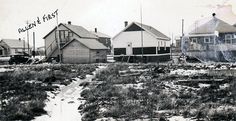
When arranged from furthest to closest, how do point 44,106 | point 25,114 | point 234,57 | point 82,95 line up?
1. point 234,57
2. point 82,95
3. point 44,106
4. point 25,114

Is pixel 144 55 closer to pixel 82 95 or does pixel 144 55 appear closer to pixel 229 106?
pixel 82 95

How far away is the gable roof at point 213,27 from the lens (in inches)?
1924

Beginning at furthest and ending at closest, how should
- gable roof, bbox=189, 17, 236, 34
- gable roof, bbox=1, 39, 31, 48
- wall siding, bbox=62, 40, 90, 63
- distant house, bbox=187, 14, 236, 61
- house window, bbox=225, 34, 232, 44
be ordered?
gable roof, bbox=1, 39, 31, 48, wall siding, bbox=62, 40, 90, 63, gable roof, bbox=189, 17, 236, 34, house window, bbox=225, 34, 232, 44, distant house, bbox=187, 14, 236, 61

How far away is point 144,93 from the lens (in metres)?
18.4

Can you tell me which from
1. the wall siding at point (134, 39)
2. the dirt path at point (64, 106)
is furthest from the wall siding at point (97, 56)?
the dirt path at point (64, 106)

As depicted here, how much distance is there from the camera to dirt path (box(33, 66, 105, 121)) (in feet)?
47.1

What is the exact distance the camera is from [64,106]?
17.0 meters

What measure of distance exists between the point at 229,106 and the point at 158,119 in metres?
3.39

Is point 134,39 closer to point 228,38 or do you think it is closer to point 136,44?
point 136,44

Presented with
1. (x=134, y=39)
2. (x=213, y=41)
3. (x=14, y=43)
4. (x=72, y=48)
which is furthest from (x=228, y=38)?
(x=14, y=43)

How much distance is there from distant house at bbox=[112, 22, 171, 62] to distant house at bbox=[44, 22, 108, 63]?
396 cm

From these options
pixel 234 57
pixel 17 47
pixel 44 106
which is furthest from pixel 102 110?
pixel 17 47

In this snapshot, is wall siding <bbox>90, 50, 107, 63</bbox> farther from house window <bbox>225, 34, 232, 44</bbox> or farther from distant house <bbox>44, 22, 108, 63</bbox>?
house window <bbox>225, 34, 232, 44</bbox>

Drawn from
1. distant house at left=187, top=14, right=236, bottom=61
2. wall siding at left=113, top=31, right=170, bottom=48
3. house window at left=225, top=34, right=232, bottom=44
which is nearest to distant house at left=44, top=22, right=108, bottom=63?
wall siding at left=113, top=31, right=170, bottom=48
